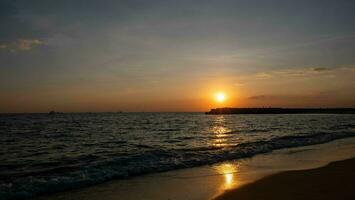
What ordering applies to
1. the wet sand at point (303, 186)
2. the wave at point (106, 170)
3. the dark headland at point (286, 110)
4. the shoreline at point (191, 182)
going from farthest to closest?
the dark headland at point (286, 110) → the wave at point (106, 170) → the shoreline at point (191, 182) → the wet sand at point (303, 186)

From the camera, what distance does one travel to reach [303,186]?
9.68 metres

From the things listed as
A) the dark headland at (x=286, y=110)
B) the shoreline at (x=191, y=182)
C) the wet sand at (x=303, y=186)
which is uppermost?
the dark headland at (x=286, y=110)

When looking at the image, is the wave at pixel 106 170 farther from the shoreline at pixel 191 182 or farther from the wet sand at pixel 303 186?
the wet sand at pixel 303 186

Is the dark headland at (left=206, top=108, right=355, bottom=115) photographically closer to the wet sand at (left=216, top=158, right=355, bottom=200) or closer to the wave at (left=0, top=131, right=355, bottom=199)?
the wave at (left=0, top=131, right=355, bottom=199)

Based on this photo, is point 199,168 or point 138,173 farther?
point 199,168

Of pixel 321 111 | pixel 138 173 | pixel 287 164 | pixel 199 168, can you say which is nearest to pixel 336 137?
pixel 287 164

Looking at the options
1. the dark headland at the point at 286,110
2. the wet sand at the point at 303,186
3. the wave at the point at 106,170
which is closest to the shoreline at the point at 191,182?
the wet sand at the point at 303,186

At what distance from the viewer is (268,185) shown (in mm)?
10141

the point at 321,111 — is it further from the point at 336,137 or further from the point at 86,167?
the point at 86,167

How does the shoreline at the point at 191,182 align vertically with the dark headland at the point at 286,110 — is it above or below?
below

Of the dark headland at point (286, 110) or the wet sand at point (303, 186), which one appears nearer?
the wet sand at point (303, 186)

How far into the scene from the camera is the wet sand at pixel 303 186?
8.62m

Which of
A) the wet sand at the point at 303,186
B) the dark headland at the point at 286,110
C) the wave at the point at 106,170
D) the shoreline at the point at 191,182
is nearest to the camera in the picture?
the wet sand at the point at 303,186

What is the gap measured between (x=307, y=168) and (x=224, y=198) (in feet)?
19.3
